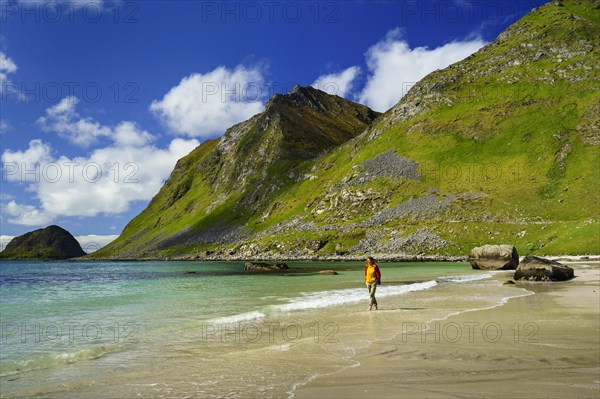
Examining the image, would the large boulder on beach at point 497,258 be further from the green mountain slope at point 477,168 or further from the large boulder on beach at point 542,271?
the green mountain slope at point 477,168

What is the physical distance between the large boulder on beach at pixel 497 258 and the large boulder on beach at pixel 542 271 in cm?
2333

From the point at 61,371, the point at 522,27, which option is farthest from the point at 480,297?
the point at 522,27

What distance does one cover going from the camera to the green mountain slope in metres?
107

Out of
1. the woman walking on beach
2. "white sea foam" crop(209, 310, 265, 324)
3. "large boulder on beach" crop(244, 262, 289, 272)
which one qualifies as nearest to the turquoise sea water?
"white sea foam" crop(209, 310, 265, 324)

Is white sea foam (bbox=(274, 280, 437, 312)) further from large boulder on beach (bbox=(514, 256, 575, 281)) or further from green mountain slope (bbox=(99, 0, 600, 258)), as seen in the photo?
green mountain slope (bbox=(99, 0, 600, 258))

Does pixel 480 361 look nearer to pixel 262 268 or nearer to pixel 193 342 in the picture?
pixel 193 342

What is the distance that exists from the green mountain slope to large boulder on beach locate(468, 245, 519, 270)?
25857mm

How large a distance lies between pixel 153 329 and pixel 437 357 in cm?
1285

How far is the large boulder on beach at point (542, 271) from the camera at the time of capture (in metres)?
38.0

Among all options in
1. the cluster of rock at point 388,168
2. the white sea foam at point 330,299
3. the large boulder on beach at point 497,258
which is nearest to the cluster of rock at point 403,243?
the cluster of rock at point 388,168

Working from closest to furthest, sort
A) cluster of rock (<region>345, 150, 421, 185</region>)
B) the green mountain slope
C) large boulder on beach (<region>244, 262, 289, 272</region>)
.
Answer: large boulder on beach (<region>244, 262, 289, 272</region>), the green mountain slope, cluster of rock (<region>345, 150, 421, 185</region>)

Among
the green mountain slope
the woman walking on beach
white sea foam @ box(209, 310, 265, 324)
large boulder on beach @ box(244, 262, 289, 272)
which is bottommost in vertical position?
large boulder on beach @ box(244, 262, 289, 272)

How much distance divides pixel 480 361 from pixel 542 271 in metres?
32.6

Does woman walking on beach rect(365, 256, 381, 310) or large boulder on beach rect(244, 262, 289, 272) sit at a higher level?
woman walking on beach rect(365, 256, 381, 310)
